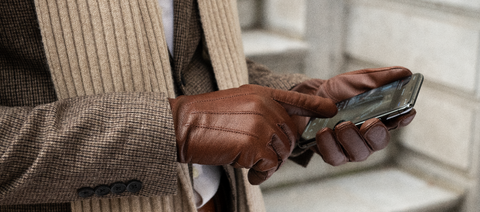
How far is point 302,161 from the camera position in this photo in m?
0.90

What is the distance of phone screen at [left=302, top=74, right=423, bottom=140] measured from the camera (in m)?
0.60

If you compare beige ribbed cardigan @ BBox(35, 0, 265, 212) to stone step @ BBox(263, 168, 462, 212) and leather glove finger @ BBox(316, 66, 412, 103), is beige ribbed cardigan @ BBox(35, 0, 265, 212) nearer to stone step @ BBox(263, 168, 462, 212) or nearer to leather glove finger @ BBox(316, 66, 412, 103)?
leather glove finger @ BBox(316, 66, 412, 103)

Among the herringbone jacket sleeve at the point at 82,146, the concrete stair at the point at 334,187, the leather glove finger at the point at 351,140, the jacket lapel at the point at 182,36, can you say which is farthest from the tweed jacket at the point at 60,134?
the concrete stair at the point at 334,187

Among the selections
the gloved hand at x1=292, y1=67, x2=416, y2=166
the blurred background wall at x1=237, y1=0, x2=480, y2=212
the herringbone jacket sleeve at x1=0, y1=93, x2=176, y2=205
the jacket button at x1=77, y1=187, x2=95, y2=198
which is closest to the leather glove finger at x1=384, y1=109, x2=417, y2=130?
the gloved hand at x1=292, y1=67, x2=416, y2=166

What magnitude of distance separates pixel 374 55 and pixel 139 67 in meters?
1.22

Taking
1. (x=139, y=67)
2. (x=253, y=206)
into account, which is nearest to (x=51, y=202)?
(x=139, y=67)

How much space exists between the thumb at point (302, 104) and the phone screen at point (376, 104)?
0.04m

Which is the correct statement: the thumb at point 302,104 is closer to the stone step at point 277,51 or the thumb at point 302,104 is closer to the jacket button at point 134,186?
the jacket button at point 134,186

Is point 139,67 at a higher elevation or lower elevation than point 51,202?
higher

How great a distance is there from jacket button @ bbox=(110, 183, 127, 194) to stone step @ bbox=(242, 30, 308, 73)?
1.08 m

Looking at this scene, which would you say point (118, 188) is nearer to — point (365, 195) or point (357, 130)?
point (357, 130)

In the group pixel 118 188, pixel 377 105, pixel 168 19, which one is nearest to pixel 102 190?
pixel 118 188

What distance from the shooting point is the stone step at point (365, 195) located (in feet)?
5.01

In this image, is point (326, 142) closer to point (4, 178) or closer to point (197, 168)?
point (197, 168)
